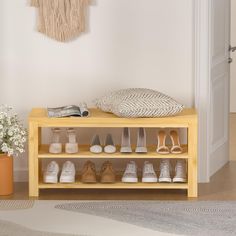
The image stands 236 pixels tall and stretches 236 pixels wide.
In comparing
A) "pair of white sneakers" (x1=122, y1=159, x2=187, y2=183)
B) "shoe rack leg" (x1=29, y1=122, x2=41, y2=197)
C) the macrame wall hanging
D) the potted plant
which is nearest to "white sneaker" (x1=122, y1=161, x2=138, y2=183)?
"pair of white sneakers" (x1=122, y1=159, x2=187, y2=183)

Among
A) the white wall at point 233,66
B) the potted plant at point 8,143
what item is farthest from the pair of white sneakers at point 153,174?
the white wall at point 233,66

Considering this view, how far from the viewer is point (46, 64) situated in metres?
6.33

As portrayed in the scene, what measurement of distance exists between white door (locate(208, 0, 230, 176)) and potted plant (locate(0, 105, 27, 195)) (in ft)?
4.55

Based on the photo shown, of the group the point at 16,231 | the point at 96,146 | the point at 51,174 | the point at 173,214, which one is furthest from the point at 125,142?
the point at 16,231

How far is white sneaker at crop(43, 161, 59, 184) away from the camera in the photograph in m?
6.02

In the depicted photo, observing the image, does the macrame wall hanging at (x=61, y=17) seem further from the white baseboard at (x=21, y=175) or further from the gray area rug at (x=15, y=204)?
the gray area rug at (x=15, y=204)

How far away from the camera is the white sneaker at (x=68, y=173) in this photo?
6027 millimetres

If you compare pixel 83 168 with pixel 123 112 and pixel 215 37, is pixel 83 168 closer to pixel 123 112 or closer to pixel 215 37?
pixel 123 112

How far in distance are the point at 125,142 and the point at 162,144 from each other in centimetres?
25

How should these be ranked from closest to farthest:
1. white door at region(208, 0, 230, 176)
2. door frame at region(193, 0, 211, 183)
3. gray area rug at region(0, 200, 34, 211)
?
gray area rug at region(0, 200, 34, 211) → door frame at region(193, 0, 211, 183) → white door at region(208, 0, 230, 176)

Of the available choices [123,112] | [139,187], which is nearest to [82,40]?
[123,112]

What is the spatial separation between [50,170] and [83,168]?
0.23 metres

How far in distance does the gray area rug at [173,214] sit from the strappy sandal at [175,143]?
37cm

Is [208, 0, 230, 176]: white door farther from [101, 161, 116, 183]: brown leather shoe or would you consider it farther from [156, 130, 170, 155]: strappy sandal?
[101, 161, 116, 183]: brown leather shoe
